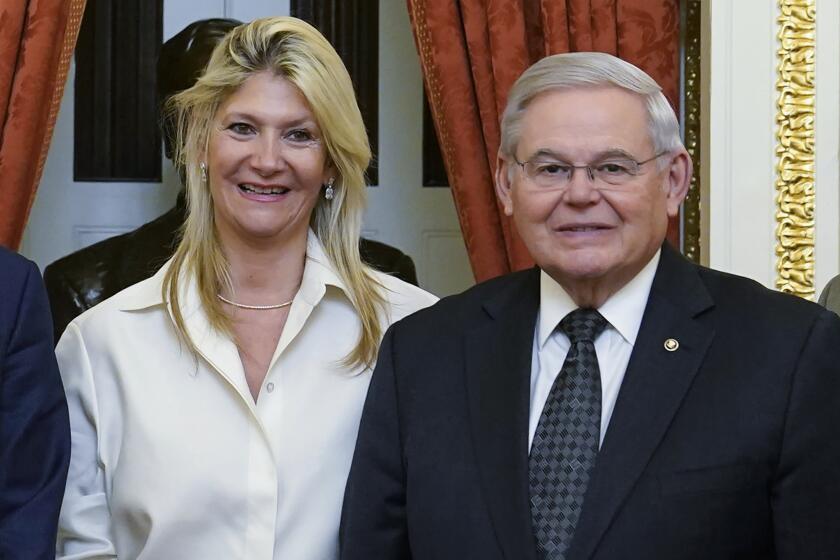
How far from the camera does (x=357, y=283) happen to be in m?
2.39

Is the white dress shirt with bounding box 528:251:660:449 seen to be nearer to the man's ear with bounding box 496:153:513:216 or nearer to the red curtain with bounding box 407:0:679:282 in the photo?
the man's ear with bounding box 496:153:513:216

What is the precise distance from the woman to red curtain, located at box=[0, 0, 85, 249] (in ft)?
2.47

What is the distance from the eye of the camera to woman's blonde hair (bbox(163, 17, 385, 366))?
2285 millimetres

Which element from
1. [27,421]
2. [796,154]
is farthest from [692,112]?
[27,421]

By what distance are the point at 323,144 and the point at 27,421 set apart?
29.7 inches

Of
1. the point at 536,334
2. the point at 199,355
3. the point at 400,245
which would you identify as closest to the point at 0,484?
the point at 199,355

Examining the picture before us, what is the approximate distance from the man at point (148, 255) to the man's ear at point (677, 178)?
1.13 m

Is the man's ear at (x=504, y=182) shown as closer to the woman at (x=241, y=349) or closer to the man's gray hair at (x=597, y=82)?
the man's gray hair at (x=597, y=82)

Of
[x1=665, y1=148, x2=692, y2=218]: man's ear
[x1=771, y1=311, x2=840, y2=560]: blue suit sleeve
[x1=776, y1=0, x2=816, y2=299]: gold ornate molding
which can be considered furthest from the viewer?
[x1=776, y1=0, x2=816, y2=299]: gold ornate molding

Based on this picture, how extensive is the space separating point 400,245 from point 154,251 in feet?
3.43

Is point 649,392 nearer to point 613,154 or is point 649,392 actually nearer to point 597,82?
point 613,154

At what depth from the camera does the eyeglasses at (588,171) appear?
6.39 ft

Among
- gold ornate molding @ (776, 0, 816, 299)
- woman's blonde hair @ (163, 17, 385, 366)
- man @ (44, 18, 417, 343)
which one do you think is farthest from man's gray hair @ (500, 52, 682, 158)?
man @ (44, 18, 417, 343)

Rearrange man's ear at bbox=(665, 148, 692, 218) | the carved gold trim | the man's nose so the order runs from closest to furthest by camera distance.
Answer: the man's nose → man's ear at bbox=(665, 148, 692, 218) → the carved gold trim
